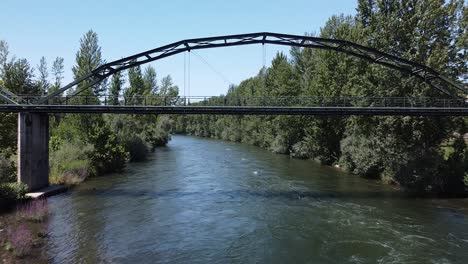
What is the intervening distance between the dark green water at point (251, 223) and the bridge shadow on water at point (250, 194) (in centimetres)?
7

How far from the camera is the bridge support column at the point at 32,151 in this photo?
88.2 feet

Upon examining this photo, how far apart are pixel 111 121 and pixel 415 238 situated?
4484cm

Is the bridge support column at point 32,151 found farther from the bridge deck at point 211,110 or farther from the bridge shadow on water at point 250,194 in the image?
the bridge shadow on water at point 250,194

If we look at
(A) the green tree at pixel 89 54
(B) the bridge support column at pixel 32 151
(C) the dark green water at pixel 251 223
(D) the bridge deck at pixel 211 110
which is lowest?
(C) the dark green water at pixel 251 223

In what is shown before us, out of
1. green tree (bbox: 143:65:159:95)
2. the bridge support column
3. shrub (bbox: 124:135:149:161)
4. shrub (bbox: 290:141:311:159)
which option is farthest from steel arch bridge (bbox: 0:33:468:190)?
green tree (bbox: 143:65:159:95)

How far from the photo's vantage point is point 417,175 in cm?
2995

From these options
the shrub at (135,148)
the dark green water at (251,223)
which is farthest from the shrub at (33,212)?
the shrub at (135,148)

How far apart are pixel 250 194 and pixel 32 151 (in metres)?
16.5

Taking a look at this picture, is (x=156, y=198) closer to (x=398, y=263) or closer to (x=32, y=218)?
(x=32, y=218)

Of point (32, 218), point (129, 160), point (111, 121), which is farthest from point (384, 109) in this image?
point (111, 121)

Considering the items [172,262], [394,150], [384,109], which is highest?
[384,109]

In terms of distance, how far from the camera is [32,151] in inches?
1084

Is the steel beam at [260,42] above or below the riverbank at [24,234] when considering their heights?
above

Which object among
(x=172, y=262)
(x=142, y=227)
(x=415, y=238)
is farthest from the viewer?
(x=142, y=227)
